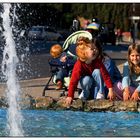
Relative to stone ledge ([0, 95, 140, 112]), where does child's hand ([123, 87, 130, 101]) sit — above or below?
above

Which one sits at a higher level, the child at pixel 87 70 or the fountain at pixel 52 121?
the child at pixel 87 70

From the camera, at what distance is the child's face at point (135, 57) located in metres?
7.05

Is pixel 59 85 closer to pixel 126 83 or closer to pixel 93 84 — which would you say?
pixel 93 84

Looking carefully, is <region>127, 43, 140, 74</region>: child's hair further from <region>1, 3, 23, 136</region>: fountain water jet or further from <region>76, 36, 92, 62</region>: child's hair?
<region>1, 3, 23, 136</region>: fountain water jet

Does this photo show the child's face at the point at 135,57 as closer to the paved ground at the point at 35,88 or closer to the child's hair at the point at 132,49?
the child's hair at the point at 132,49

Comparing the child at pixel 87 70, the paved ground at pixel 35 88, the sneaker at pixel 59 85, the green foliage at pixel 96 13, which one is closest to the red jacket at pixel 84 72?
the child at pixel 87 70

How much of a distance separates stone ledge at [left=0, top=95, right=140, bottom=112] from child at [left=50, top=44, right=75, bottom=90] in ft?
5.20

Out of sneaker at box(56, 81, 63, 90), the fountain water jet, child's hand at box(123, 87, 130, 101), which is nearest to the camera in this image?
the fountain water jet

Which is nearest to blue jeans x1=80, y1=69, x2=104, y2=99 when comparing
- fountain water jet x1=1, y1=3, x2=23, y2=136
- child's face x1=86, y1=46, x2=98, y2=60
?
child's face x1=86, y1=46, x2=98, y2=60

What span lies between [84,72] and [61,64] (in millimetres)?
1695

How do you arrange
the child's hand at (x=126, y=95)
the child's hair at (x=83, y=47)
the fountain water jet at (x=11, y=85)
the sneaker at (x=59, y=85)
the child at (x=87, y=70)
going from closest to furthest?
the fountain water jet at (x=11, y=85), the child at (x=87, y=70), the child's hair at (x=83, y=47), the child's hand at (x=126, y=95), the sneaker at (x=59, y=85)

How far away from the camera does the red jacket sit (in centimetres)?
655

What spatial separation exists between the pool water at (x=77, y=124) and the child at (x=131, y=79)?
0.85ft

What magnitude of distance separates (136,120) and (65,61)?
2.34m
